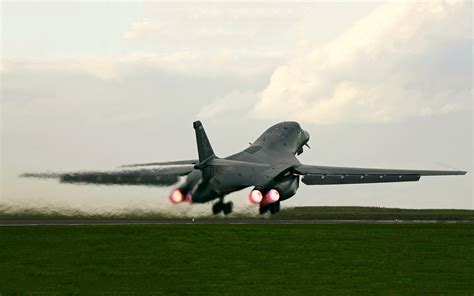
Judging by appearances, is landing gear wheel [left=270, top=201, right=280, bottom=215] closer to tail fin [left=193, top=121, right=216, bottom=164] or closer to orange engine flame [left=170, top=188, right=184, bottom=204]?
orange engine flame [left=170, top=188, right=184, bottom=204]

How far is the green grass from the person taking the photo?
34656mm

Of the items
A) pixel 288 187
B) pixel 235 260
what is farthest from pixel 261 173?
pixel 235 260

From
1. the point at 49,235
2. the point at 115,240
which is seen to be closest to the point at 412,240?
the point at 115,240

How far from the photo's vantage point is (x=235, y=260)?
136 ft

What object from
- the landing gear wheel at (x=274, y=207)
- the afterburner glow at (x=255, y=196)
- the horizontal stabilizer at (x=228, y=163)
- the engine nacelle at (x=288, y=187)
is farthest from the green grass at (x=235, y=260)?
the landing gear wheel at (x=274, y=207)

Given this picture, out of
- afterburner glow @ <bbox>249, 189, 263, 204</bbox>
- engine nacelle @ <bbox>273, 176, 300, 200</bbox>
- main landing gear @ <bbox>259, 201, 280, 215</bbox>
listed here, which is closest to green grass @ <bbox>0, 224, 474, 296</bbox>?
afterburner glow @ <bbox>249, 189, 263, 204</bbox>

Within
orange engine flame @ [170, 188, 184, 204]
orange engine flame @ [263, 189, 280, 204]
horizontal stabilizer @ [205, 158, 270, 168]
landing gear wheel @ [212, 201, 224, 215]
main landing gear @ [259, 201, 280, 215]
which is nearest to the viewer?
horizontal stabilizer @ [205, 158, 270, 168]

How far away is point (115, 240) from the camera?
47.2 meters

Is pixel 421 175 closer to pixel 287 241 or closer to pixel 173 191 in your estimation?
pixel 173 191

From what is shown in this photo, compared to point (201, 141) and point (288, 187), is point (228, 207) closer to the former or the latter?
point (288, 187)

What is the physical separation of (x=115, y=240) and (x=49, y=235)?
4.08m

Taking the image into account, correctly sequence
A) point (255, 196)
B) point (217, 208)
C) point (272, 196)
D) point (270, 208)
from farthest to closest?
point (270, 208) < point (272, 196) < point (217, 208) < point (255, 196)

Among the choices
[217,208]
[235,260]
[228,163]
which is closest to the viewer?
[235,260]

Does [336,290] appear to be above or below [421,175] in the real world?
below
